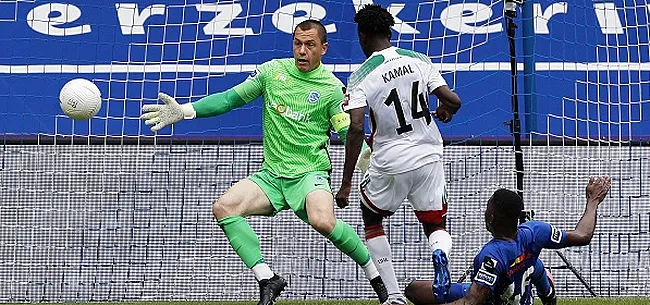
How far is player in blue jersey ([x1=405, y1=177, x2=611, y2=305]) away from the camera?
7227 mm

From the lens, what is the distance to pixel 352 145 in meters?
8.46

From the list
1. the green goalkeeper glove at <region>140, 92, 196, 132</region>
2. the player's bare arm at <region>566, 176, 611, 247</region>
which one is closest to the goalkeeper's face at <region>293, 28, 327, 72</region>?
the green goalkeeper glove at <region>140, 92, 196, 132</region>

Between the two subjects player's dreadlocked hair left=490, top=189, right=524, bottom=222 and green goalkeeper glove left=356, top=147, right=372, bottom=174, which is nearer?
player's dreadlocked hair left=490, top=189, right=524, bottom=222

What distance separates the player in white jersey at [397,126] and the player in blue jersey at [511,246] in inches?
36.7

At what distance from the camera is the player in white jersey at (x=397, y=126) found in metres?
8.46

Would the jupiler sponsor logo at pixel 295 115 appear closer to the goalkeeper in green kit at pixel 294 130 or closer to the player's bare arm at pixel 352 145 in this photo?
the goalkeeper in green kit at pixel 294 130

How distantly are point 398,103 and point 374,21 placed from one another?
2.00 feet

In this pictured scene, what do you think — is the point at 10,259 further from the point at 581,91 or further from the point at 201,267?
the point at 581,91

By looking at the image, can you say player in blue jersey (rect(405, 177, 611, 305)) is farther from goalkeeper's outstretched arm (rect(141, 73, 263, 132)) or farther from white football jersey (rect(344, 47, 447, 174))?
goalkeeper's outstretched arm (rect(141, 73, 263, 132))

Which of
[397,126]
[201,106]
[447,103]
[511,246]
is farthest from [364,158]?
[511,246]

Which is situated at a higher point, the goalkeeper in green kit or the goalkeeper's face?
the goalkeeper's face

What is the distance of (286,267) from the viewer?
1187 centimetres

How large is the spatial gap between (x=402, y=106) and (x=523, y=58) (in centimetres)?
345

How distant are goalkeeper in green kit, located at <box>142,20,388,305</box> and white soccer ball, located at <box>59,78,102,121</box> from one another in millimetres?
578
